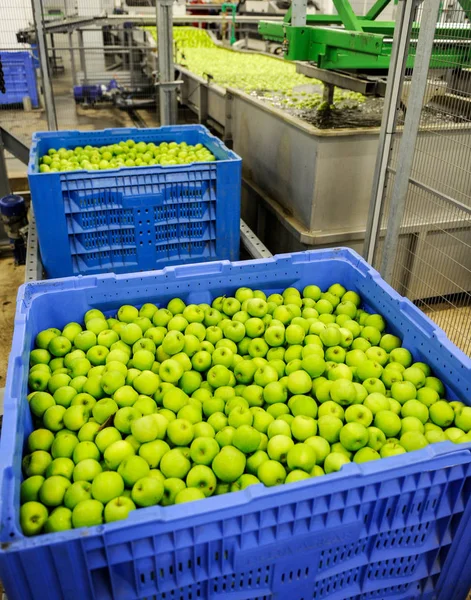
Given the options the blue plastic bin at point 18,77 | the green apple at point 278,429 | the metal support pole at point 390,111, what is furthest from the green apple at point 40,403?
the blue plastic bin at point 18,77

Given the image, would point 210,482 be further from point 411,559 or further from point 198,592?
point 411,559

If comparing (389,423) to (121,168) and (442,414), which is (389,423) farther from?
(121,168)

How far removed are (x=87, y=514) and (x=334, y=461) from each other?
24.5 inches

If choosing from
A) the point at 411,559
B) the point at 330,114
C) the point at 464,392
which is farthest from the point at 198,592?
the point at 330,114

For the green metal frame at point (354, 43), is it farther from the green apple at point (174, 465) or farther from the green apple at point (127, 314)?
the green apple at point (174, 465)

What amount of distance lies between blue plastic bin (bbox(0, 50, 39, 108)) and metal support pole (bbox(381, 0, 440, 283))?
6890 mm

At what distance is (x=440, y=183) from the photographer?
10.2 feet

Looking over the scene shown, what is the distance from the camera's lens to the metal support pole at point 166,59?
3740 millimetres

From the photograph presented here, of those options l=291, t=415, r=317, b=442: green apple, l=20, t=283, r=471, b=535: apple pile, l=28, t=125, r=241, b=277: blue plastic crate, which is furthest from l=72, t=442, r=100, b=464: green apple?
l=28, t=125, r=241, b=277: blue plastic crate

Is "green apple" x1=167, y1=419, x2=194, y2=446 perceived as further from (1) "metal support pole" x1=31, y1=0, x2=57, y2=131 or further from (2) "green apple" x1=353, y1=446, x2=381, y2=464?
(1) "metal support pole" x1=31, y1=0, x2=57, y2=131

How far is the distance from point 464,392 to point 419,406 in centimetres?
15

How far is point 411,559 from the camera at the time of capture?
141 centimetres

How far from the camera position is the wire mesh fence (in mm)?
2453

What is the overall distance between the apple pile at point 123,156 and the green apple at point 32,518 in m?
2.14
